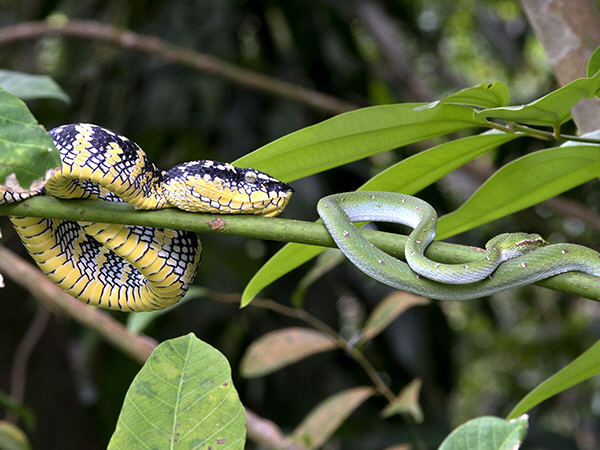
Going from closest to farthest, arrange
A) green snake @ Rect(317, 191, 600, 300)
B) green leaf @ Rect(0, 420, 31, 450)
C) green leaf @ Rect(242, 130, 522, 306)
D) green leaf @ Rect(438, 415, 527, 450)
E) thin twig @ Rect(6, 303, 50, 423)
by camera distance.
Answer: green leaf @ Rect(438, 415, 527, 450)
green snake @ Rect(317, 191, 600, 300)
green leaf @ Rect(242, 130, 522, 306)
green leaf @ Rect(0, 420, 31, 450)
thin twig @ Rect(6, 303, 50, 423)

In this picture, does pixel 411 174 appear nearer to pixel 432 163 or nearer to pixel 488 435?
pixel 432 163

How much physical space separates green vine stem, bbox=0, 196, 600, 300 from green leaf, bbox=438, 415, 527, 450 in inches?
12.5

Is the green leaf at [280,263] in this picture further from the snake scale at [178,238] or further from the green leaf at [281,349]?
the green leaf at [281,349]

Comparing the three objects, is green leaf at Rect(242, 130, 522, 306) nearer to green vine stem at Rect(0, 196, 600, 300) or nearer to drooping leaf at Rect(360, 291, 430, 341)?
green vine stem at Rect(0, 196, 600, 300)

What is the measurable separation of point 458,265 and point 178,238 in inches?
20.0

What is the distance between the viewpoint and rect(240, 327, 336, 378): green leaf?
6.15 feet

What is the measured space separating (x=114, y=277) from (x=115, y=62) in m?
2.73

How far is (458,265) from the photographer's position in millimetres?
925

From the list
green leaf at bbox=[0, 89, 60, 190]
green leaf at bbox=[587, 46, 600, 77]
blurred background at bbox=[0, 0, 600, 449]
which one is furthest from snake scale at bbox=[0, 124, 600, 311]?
blurred background at bbox=[0, 0, 600, 449]

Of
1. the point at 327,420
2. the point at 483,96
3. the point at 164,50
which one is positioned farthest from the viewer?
the point at 164,50

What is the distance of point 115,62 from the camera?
370 cm

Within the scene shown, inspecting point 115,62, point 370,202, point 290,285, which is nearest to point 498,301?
point 290,285

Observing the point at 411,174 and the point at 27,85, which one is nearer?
the point at 411,174

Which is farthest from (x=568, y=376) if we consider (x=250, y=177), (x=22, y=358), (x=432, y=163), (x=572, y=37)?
(x=22, y=358)
